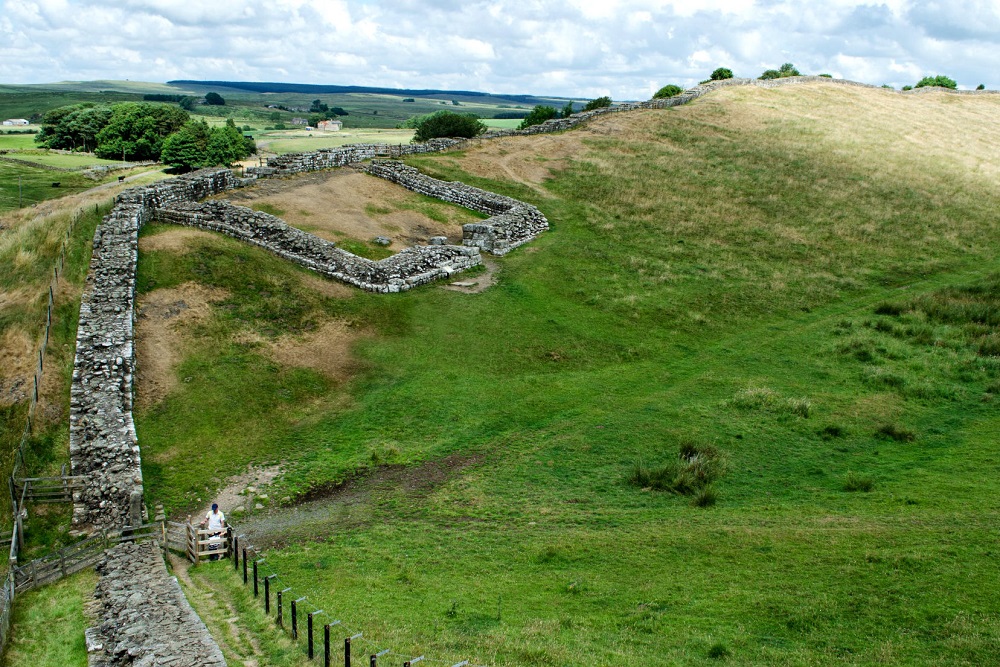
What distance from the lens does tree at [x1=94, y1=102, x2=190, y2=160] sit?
342ft

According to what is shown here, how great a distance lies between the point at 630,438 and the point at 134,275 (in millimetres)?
18552

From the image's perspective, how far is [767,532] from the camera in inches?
664

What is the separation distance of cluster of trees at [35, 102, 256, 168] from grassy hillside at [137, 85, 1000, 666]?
63228 millimetres

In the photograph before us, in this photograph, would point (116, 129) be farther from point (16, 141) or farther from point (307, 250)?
point (307, 250)

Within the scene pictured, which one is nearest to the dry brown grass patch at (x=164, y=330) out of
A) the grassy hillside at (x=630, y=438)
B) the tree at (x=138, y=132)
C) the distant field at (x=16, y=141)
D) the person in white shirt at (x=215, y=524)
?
the grassy hillside at (x=630, y=438)

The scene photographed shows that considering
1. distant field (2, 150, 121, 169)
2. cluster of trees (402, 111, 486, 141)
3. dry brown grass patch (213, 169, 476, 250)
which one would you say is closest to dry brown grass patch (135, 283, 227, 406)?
dry brown grass patch (213, 169, 476, 250)

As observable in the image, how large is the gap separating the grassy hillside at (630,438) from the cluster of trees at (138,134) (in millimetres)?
63228

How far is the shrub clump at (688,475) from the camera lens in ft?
63.0

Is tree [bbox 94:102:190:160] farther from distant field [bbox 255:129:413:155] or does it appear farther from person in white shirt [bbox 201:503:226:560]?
person in white shirt [bbox 201:503:226:560]

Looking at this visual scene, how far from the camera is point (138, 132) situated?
10688cm

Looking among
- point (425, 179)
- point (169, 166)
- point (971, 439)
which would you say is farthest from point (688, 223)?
point (169, 166)

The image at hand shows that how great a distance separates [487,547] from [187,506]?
7946 mm

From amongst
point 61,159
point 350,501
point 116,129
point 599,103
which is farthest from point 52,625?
point 116,129

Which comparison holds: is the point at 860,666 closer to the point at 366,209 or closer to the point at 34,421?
the point at 34,421
